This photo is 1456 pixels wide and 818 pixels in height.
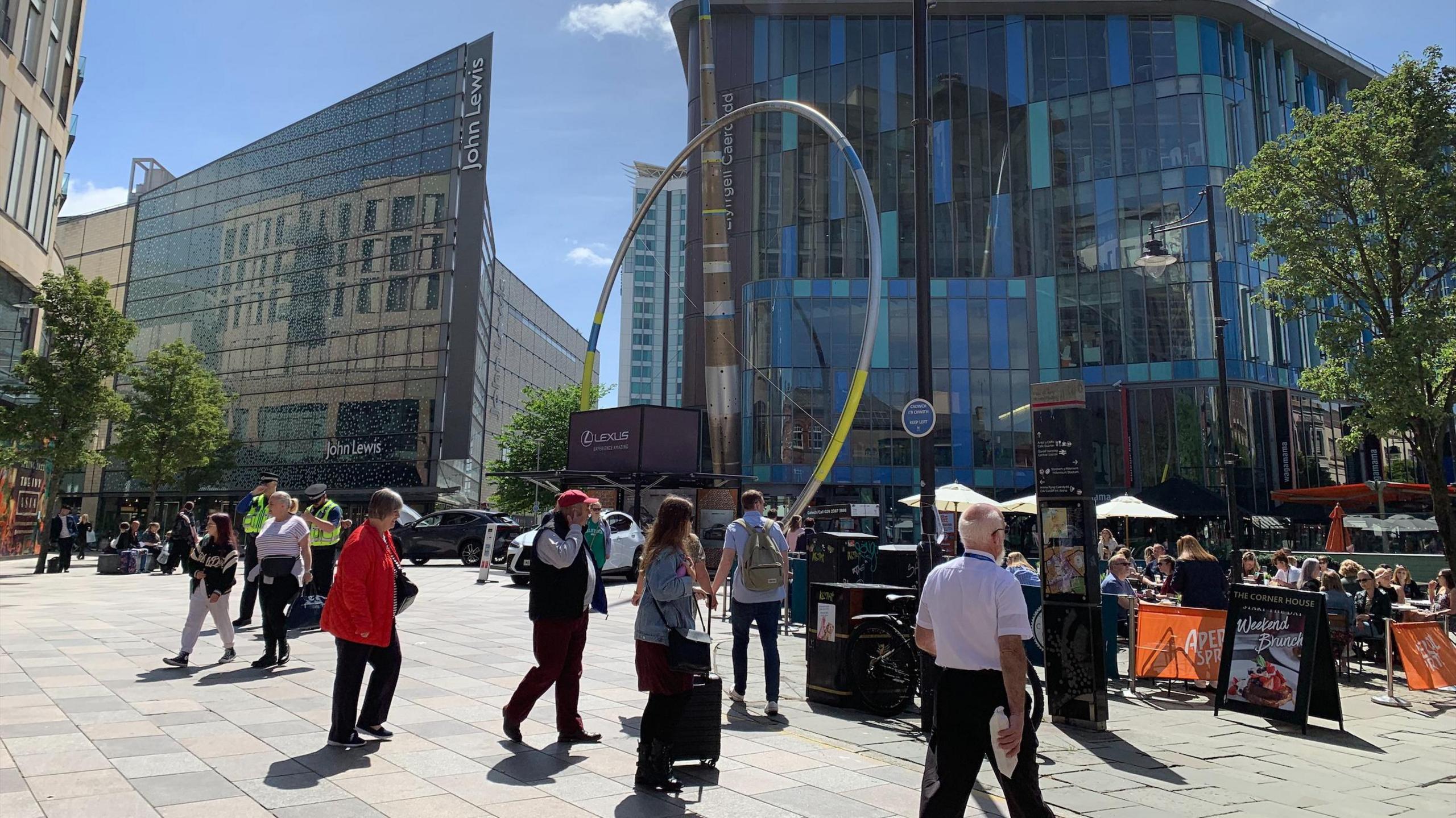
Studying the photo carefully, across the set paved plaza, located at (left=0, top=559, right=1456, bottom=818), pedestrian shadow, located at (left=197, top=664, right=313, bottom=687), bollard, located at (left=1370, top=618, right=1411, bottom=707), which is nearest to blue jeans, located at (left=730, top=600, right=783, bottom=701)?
paved plaza, located at (left=0, top=559, right=1456, bottom=818)

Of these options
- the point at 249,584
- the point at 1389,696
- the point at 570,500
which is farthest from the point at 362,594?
the point at 1389,696

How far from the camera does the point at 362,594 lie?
20.3ft

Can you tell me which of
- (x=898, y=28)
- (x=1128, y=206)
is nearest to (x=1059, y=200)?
(x=1128, y=206)

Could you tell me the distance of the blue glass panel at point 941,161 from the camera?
145 ft

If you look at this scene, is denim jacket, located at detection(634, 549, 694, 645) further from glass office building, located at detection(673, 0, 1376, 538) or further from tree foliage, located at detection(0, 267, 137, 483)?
glass office building, located at detection(673, 0, 1376, 538)

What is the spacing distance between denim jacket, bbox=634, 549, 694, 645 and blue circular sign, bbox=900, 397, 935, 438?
15.3ft

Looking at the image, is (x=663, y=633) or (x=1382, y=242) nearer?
(x=663, y=633)

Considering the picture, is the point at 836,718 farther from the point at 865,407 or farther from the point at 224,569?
the point at 865,407

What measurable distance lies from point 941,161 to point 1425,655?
37091mm

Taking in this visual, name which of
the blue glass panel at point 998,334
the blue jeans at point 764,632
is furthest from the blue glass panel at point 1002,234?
the blue jeans at point 764,632

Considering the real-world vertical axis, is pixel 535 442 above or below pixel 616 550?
above

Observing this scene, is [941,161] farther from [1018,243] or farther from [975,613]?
[975,613]

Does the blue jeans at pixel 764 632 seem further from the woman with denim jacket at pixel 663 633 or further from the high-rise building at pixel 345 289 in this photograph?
the high-rise building at pixel 345 289

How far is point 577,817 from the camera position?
4777 mm
